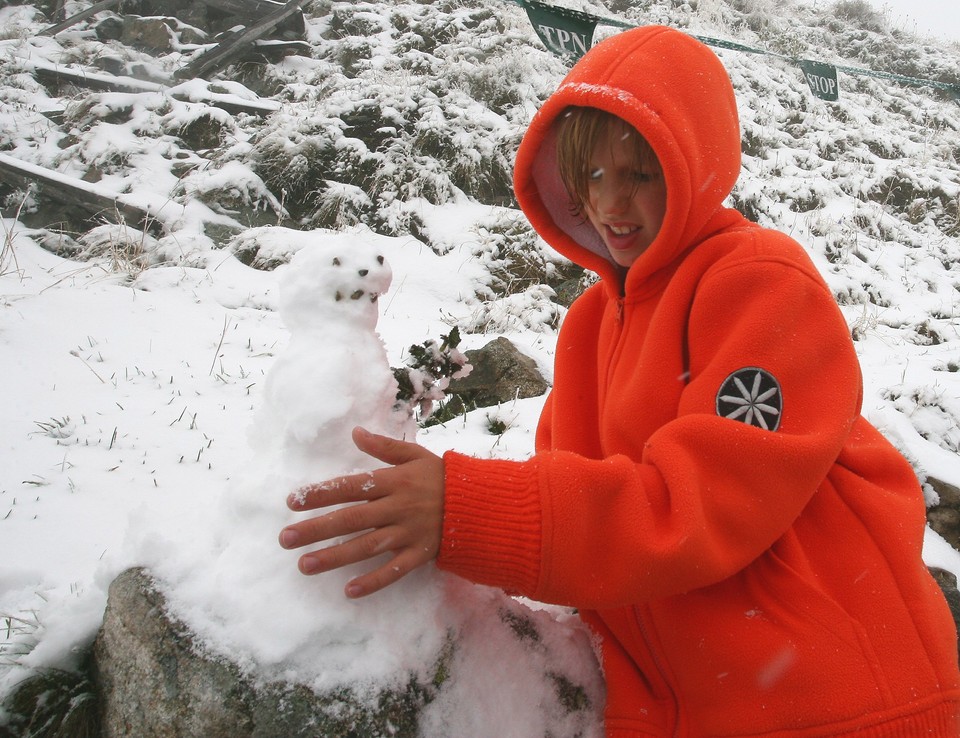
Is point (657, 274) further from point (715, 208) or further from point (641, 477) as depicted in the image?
point (641, 477)

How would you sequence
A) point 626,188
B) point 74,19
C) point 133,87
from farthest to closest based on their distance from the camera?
point 74,19
point 133,87
point 626,188

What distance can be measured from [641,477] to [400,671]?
20.6 inches

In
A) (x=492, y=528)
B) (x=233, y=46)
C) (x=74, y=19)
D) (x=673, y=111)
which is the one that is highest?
(x=673, y=111)

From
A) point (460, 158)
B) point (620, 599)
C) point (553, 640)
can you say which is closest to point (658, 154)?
point (620, 599)

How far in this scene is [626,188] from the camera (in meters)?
1.37

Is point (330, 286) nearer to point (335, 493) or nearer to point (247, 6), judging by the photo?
point (335, 493)

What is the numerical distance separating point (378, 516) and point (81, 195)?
564 cm

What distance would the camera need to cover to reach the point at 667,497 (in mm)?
1052

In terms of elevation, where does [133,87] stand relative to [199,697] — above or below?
below

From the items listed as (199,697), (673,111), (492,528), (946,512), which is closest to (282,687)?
(199,697)

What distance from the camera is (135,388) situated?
2.84 m

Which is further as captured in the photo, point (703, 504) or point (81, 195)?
point (81, 195)

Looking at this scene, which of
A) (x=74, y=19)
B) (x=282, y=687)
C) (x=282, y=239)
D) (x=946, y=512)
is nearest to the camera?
(x=282, y=687)

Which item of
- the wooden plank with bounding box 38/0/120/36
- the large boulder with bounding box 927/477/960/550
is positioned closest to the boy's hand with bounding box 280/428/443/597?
the large boulder with bounding box 927/477/960/550
